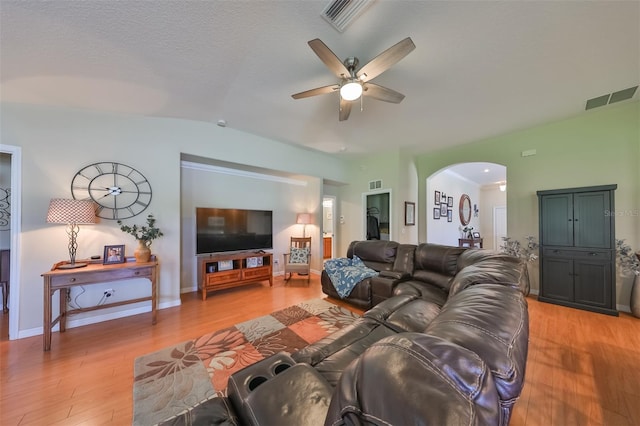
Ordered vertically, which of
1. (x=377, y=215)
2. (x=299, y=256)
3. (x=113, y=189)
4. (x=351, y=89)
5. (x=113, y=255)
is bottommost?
(x=299, y=256)

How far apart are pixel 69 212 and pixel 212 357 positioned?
2105mm

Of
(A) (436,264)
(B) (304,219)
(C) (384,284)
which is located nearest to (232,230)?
(B) (304,219)

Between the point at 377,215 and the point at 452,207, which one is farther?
the point at 452,207

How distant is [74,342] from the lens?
7.59ft

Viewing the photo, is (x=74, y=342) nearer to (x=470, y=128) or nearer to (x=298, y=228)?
(x=298, y=228)

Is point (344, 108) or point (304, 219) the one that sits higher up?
point (344, 108)

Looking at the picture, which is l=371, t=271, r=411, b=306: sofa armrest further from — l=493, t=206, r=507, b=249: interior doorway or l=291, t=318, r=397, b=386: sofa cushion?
l=493, t=206, r=507, b=249: interior doorway

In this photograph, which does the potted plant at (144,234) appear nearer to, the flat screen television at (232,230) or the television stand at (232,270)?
the flat screen television at (232,230)

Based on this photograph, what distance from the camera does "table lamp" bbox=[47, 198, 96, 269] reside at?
2307 millimetres

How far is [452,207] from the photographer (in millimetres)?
6883

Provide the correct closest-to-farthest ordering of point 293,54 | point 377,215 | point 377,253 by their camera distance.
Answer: point 293,54
point 377,253
point 377,215

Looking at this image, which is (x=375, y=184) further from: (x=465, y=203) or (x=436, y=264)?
(x=465, y=203)

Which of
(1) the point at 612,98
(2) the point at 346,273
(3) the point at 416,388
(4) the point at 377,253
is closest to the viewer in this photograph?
(3) the point at 416,388

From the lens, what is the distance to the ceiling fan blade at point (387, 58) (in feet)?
5.37
